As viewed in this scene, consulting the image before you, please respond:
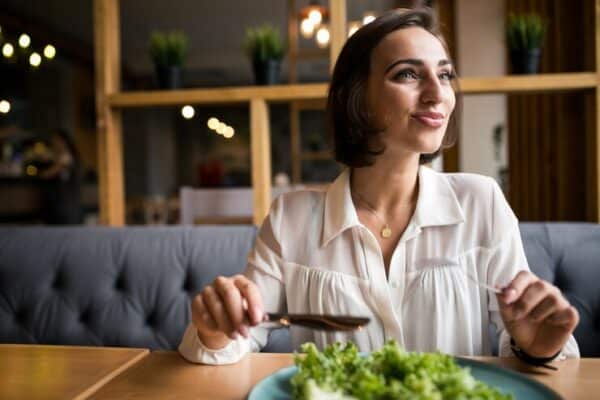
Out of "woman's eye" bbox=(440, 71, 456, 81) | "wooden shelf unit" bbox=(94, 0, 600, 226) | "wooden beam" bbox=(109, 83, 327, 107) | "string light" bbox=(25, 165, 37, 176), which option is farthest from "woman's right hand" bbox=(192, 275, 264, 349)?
"string light" bbox=(25, 165, 37, 176)

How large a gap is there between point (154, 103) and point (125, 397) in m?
1.49

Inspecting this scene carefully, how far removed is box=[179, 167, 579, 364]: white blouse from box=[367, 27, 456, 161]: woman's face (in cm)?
16

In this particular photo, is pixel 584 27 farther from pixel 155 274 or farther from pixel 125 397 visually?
pixel 125 397

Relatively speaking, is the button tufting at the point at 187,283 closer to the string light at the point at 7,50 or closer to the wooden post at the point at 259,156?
the wooden post at the point at 259,156

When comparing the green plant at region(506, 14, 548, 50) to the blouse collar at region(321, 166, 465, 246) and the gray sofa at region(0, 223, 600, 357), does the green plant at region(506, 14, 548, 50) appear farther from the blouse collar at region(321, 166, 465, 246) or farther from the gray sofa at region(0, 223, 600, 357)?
the blouse collar at region(321, 166, 465, 246)

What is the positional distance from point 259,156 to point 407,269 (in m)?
1.01

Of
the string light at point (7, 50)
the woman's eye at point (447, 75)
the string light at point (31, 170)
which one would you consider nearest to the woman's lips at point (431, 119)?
the woman's eye at point (447, 75)

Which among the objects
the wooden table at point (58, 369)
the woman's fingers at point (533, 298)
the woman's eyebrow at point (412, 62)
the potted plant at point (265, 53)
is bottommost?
the wooden table at point (58, 369)

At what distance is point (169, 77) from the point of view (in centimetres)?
214

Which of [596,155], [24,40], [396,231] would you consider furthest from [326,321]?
[24,40]

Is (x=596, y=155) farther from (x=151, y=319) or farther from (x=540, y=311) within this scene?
(x=151, y=319)

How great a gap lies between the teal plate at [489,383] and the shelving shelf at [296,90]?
1.24m

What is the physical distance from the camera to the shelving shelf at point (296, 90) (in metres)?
1.84

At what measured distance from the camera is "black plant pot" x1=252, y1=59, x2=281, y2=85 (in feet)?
6.79
